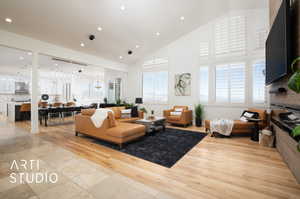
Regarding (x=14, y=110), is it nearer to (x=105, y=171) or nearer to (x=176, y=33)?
(x=105, y=171)

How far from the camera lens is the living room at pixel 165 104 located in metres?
1.82

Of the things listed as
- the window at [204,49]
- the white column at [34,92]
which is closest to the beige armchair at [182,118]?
the window at [204,49]

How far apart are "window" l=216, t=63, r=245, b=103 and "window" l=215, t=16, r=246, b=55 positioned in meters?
0.61

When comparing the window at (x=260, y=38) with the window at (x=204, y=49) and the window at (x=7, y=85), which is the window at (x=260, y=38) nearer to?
the window at (x=204, y=49)

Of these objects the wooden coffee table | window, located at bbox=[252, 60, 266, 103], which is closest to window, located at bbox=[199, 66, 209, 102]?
window, located at bbox=[252, 60, 266, 103]

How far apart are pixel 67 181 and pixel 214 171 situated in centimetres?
216

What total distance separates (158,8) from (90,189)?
4729mm

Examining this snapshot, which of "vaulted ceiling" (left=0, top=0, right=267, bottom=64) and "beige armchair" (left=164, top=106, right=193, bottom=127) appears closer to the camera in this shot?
"vaulted ceiling" (left=0, top=0, right=267, bottom=64)

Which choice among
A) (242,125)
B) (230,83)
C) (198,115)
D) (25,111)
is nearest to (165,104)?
(198,115)

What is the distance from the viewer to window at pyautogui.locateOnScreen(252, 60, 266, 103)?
14.9 ft

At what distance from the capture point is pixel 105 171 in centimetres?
205

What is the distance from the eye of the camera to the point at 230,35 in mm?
5047

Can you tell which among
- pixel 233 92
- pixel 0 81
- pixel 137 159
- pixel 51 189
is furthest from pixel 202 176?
pixel 0 81

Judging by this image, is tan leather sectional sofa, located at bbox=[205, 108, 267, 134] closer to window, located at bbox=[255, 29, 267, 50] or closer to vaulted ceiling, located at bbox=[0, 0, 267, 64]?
window, located at bbox=[255, 29, 267, 50]
